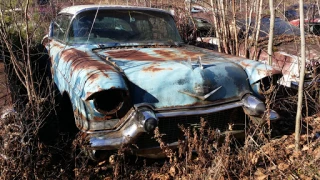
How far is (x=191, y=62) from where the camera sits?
318cm

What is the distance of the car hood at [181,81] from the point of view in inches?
115

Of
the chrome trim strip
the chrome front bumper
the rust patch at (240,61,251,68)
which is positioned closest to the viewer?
the chrome front bumper

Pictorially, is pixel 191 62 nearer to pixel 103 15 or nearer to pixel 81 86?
pixel 81 86

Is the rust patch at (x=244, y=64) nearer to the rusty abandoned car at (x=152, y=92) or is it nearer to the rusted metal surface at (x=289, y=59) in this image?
the rusty abandoned car at (x=152, y=92)

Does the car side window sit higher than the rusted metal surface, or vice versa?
the car side window

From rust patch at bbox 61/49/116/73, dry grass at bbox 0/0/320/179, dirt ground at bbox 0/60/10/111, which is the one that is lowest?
dry grass at bbox 0/0/320/179

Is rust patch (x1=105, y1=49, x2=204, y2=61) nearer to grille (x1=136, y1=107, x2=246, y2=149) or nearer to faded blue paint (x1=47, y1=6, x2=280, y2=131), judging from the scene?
faded blue paint (x1=47, y1=6, x2=280, y2=131)

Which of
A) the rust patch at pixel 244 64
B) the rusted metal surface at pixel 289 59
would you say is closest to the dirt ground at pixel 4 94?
the rust patch at pixel 244 64

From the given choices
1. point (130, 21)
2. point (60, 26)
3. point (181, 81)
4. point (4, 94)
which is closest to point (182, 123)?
point (181, 81)

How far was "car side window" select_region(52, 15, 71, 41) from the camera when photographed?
4311mm

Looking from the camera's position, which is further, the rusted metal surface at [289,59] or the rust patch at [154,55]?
the rusted metal surface at [289,59]

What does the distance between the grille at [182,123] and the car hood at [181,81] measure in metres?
0.11

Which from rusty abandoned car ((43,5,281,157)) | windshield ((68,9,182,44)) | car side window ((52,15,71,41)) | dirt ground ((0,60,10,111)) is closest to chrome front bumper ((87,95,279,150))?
rusty abandoned car ((43,5,281,157))

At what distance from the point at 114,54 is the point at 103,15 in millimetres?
783
